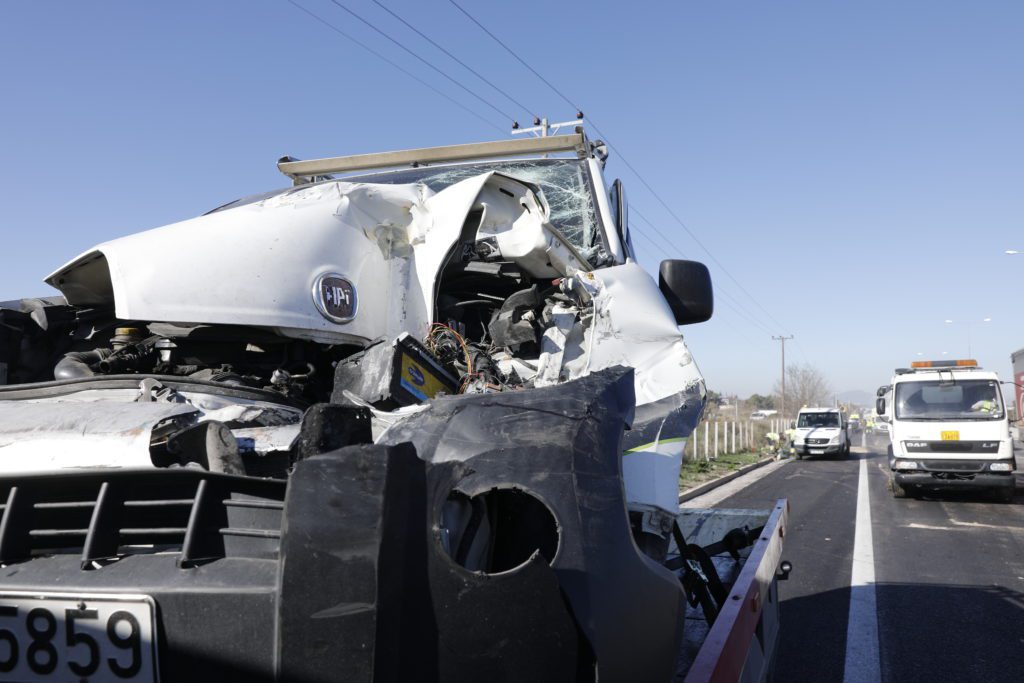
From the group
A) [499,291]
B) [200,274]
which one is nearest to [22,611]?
[200,274]

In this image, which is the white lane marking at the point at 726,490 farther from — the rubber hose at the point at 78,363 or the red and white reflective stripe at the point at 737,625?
the rubber hose at the point at 78,363

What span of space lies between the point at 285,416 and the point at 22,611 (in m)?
0.80

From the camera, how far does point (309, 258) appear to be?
2469 mm

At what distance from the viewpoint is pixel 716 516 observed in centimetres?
434

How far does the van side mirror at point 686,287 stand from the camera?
3.53m

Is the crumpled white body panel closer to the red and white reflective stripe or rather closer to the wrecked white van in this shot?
the wrecked white van

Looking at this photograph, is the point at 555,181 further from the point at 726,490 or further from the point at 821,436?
the point at 821,436

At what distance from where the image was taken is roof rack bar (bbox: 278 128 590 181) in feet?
14.9

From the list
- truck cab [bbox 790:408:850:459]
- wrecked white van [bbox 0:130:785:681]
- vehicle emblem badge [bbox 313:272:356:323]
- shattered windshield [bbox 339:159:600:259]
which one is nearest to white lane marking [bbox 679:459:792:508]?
truck cab [bbox 790:408:850:459]

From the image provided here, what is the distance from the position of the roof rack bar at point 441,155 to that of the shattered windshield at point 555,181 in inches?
3.4

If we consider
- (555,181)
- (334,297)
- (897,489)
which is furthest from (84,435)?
(897,489)

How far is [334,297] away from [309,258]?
147 millimetres

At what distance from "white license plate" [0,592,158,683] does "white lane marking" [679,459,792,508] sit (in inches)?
318

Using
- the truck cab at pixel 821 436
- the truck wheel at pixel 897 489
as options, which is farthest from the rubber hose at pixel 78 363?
the truck cab at pixel 821 436
